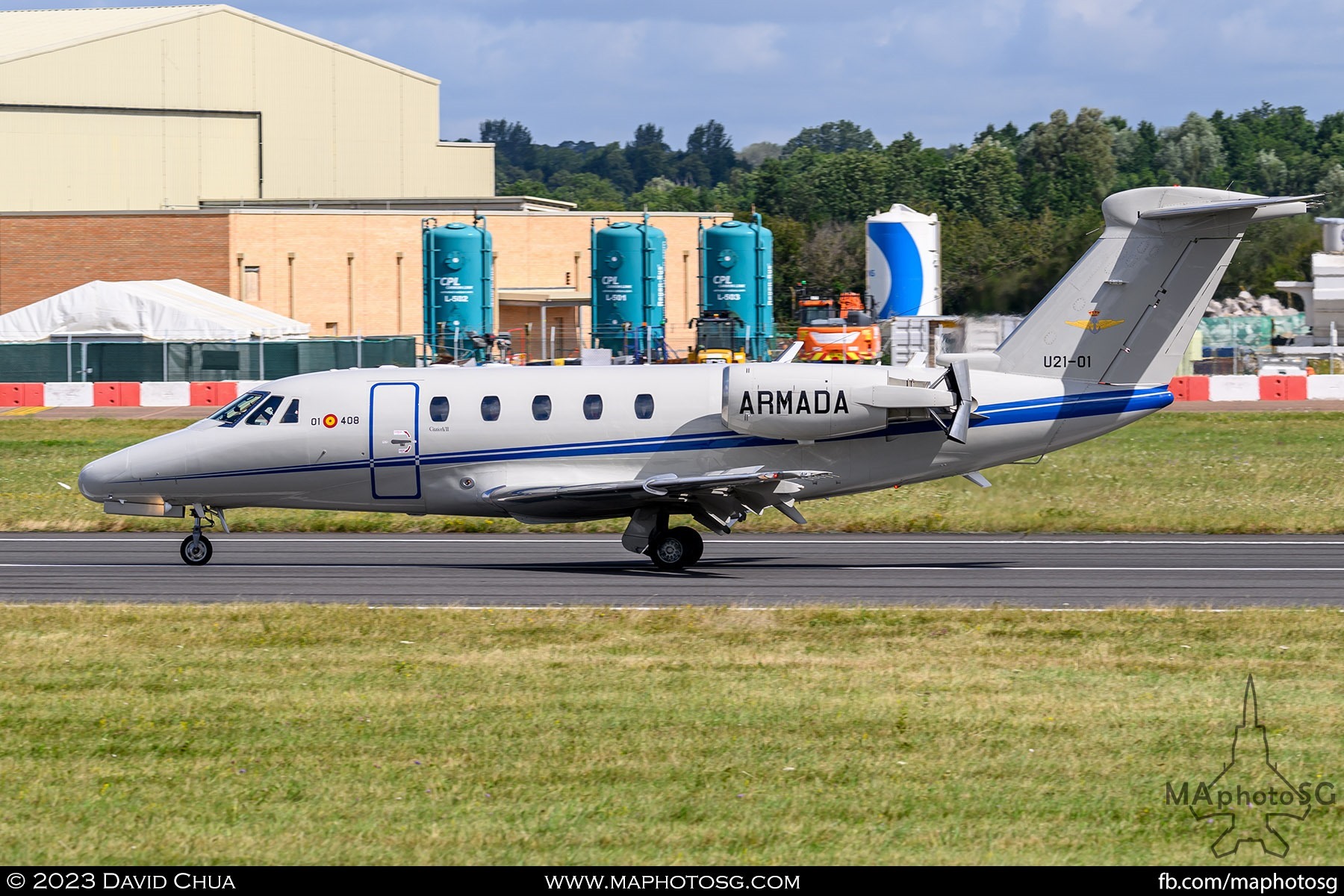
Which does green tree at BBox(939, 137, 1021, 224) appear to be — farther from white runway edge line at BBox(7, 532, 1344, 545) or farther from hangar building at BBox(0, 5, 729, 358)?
white runway edge line at BBox(7, 532, 1344, 545)

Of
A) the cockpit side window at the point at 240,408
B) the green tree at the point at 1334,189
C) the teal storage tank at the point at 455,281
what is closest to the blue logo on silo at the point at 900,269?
the teal storage tank at the point at 455,281

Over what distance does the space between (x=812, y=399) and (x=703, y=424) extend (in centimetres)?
149

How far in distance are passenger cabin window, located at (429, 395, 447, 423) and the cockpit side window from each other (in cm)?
231

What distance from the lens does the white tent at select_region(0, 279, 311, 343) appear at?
61.5 m

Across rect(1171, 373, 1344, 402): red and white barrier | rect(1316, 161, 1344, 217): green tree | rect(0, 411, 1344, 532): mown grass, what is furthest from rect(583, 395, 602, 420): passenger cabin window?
rect(1316, 161, 1344, 217): green tree

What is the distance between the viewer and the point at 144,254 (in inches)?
2744

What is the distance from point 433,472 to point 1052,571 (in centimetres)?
831

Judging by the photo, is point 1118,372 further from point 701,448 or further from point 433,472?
point 433,472

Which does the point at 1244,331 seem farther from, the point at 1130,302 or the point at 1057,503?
the point at 1130,302

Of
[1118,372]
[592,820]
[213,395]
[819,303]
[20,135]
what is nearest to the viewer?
[592,820]

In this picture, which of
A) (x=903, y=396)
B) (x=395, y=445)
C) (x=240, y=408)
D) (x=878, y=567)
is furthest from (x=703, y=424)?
(x=240, y=408)

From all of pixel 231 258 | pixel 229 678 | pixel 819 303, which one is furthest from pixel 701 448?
pixel 231 258

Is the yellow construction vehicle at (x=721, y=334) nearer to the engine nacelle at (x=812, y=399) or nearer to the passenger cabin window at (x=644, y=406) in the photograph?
the passenger cabin window at (x=644, y=406)

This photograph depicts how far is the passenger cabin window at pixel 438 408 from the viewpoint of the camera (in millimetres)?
21250
